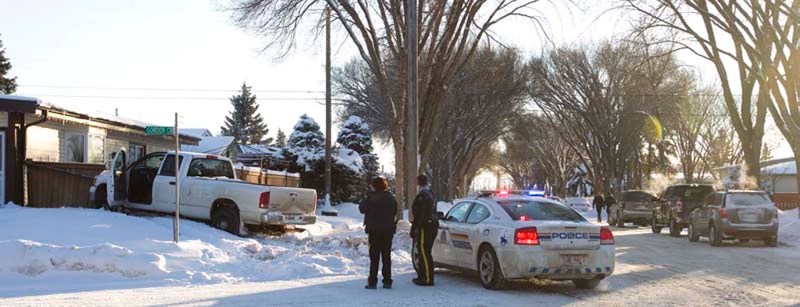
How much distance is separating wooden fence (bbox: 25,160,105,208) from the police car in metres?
12.5

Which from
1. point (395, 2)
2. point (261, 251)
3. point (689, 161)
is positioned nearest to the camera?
point (261, 251)

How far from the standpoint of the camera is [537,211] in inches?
480

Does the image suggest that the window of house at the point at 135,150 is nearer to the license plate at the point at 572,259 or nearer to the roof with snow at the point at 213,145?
the license plate at the point at 572,259

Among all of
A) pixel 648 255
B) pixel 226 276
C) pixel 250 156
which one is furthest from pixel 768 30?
pixel 250 156

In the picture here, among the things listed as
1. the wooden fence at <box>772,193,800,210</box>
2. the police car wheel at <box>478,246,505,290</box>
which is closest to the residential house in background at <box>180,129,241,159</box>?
the wooden fence at <box>772,193,800,210</box>

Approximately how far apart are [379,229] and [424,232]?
0.83m

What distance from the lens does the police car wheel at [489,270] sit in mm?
11703

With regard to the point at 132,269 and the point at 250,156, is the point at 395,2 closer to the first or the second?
the point at 132,269

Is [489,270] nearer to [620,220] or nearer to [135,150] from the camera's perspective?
[135,150]

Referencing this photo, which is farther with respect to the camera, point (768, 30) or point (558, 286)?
point (768, 30)

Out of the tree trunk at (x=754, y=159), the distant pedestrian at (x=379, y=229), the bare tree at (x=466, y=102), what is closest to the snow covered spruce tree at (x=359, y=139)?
the bare tree at (x=466, y=102)

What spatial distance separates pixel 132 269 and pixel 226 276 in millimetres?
1377

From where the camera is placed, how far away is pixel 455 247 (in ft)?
43.0

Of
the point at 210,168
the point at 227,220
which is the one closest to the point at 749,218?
the point at 227,220
